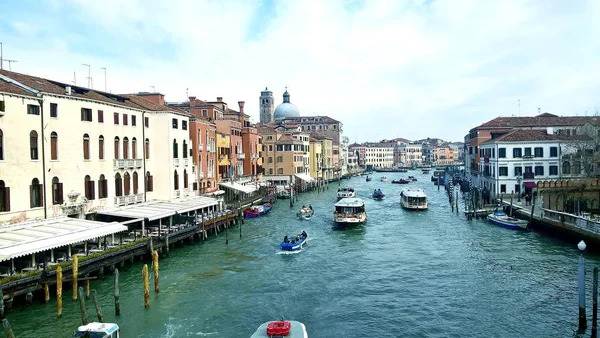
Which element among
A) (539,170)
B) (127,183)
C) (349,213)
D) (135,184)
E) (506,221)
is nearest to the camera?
(127,183)

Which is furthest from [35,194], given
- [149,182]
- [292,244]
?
[292,244]

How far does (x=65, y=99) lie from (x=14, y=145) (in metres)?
4.26

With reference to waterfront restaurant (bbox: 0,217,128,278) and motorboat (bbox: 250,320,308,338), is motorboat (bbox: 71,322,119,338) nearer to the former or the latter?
motorboat (bbox: 250,320,308,338)

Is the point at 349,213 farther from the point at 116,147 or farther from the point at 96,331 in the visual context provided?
the point at 96,331

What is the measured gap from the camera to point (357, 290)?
71.7ft

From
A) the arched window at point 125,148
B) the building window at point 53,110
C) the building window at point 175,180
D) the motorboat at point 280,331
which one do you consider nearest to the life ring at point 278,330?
the motorboat at point 280,331

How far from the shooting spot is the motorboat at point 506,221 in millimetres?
35469

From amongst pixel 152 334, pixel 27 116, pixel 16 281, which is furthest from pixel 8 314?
pixel 27 116

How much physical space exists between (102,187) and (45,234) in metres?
7.88

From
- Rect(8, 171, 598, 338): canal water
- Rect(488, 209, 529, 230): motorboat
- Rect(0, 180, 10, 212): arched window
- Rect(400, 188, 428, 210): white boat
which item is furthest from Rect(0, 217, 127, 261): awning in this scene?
Rect(400, 188, 428, 210): white boat

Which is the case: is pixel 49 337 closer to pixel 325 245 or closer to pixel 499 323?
pixel 499 323

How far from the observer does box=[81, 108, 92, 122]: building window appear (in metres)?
27.0

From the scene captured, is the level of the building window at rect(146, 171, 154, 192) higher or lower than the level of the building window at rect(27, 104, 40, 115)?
lower

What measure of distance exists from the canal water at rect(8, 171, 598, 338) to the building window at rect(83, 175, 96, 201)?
191 inches
